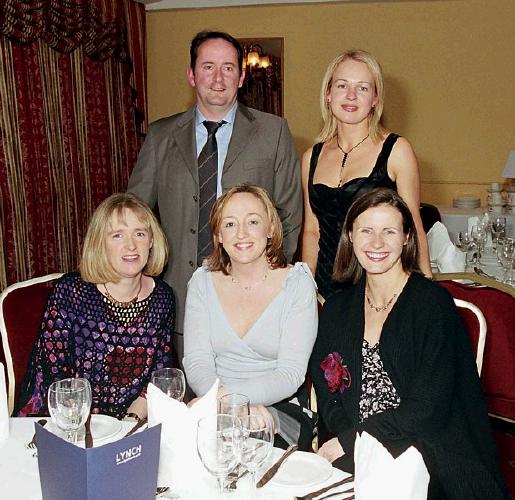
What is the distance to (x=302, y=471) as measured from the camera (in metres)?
1.71

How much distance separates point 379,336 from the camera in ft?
7.61

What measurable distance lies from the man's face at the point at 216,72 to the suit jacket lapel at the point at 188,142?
0.12 m

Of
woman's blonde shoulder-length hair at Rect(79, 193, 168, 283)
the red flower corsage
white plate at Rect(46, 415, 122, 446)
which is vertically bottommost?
the red flower corsage

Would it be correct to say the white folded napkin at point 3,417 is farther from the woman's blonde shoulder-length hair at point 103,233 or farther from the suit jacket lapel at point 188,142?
the suit jacket lapel at point 188,142

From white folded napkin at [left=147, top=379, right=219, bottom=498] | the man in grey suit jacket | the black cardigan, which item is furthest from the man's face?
white folded napkin at [left=147, top=379, right=219, bottom=498]

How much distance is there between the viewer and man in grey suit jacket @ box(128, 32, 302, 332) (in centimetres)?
313

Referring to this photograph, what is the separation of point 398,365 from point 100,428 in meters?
0.85

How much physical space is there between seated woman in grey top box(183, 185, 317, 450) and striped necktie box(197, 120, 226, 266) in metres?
0.58

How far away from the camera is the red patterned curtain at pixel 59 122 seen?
4.88 m

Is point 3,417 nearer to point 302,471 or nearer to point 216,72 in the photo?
point 302,471

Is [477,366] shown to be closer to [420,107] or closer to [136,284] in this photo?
[136,284]

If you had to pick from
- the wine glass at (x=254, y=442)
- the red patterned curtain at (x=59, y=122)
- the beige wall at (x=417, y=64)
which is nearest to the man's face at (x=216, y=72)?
the wine glass at (x=254, y=442)

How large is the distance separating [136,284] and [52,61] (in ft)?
10.3

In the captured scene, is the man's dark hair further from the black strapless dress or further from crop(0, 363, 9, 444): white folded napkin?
crop(0, 363, 9, 444): white folded napkin
